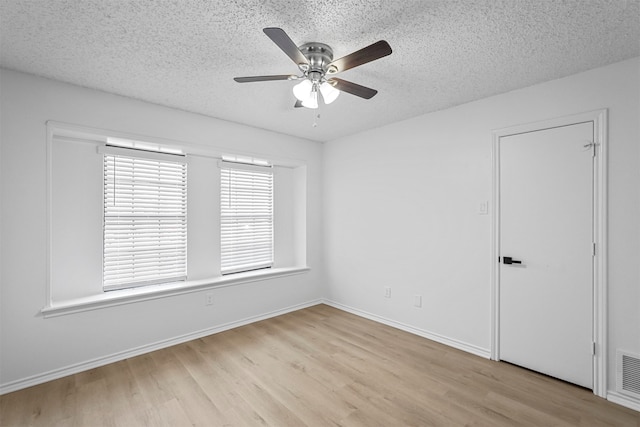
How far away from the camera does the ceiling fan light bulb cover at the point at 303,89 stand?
202 cm

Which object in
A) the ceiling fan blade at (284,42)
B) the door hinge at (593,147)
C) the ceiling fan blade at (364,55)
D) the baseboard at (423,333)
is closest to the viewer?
the ceiling fan blade at (284,42)

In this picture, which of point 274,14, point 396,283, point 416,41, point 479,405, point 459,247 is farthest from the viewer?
point 396,283

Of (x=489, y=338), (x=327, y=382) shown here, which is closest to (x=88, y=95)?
(x=327, y=382)

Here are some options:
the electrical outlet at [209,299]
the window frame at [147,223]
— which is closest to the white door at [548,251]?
the electrical outlet at [209,299]

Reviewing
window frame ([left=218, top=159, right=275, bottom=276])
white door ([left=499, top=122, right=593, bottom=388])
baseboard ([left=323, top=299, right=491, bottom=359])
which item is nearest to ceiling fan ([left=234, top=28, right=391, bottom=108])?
white door ([left=499, top=122, right=593, bottom=388])

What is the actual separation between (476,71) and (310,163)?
2.63m

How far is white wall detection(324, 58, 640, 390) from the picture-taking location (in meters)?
2.18

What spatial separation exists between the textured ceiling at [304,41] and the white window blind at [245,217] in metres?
1.33

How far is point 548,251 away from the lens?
2539 mm

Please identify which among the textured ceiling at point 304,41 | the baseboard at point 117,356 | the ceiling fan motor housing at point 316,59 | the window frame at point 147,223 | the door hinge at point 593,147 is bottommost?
the baseboard at point 117,356

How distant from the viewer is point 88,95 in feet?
8.77

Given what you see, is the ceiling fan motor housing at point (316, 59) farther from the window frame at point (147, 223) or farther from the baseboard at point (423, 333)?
the baseboard at point (423, 333)

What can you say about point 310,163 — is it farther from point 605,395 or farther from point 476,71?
point 605,395

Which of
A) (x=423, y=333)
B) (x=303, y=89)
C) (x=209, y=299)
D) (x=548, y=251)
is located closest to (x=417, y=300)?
(x=423, y=333)
